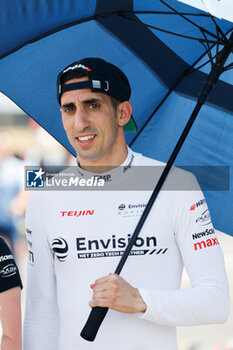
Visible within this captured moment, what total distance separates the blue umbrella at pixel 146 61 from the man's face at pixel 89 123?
487 millimetres

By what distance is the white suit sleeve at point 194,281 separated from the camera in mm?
2303

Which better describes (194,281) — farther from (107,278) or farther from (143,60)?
(143,60)

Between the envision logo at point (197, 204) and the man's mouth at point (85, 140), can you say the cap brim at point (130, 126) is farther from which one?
the envision logo at point (197, 204)

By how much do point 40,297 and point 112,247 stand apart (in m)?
0.39

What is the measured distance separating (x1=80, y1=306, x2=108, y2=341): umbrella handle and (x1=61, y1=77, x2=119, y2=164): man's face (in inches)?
25.7

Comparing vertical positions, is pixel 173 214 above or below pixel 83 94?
below

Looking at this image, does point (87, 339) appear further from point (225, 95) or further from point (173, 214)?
point (225, 95)

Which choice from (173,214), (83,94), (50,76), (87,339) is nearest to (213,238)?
(173,214)

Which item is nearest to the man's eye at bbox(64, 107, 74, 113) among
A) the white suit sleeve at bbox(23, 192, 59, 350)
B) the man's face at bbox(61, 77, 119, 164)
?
the man's face at bbox(61, 77, 119, 164)

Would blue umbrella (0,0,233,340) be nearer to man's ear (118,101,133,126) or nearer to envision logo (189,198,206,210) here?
man's ear (118,101,133,126)

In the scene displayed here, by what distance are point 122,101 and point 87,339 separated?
1.07 metres

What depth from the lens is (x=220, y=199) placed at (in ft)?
10.4

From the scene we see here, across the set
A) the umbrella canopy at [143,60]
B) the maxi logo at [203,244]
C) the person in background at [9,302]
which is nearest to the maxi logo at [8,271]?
the person in background at [9,302]

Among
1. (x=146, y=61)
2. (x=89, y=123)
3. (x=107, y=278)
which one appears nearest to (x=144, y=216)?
(x=107, y=278)
